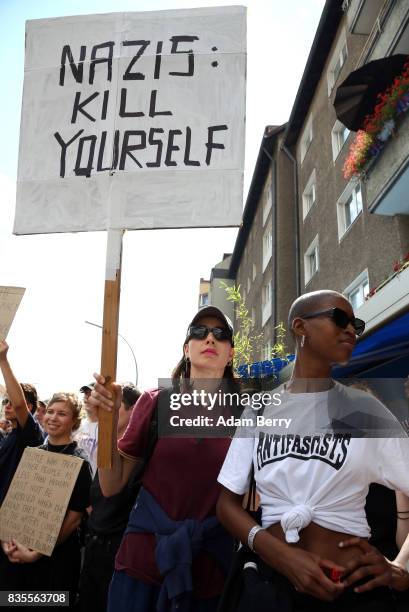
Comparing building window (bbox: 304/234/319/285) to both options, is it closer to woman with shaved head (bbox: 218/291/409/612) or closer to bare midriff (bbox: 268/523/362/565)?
woman with shaved head (bbox: 218/291/409/612)

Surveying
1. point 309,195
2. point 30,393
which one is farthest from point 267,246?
point 30,393

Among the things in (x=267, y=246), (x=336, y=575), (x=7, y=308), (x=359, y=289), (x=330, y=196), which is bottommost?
(x=336, y=575)

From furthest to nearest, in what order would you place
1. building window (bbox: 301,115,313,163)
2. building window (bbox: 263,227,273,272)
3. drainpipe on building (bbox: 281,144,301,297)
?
1. building window (bbox: 263,227,273,272)
2. drainpipe on building (bbox: 281,144,301,297)
3. building window (bbox: 301,115,313,163)

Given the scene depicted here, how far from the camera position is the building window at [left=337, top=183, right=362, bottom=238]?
1254cm

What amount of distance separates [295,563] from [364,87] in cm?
904

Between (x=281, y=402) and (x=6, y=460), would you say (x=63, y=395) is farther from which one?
(x=281, y=402)

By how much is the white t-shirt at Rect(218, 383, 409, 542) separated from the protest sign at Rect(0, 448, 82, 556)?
1.60 meters

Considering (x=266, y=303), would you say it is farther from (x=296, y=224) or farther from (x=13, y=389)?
(x=13, y=389)

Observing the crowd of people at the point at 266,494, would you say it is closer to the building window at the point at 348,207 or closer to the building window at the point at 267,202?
the building window at the point at 348,207

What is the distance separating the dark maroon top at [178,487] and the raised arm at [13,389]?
111cm

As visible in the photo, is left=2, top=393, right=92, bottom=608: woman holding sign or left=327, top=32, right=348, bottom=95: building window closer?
left=2, top=393, right=92, bottom=608: woman holding sign

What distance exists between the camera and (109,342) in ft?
6.82

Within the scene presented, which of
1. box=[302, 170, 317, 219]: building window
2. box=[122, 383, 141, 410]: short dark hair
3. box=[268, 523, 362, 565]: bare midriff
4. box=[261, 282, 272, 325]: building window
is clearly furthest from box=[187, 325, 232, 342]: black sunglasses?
box=[261, 282, 272, 325]: building window

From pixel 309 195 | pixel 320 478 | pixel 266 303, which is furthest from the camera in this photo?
pixel 266 303
